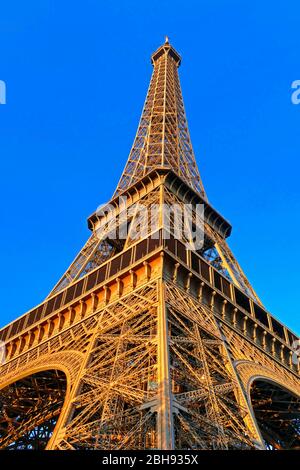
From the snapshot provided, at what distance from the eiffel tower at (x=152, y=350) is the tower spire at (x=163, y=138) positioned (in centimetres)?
475

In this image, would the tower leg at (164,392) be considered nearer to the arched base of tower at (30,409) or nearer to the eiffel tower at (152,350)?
the eiffel tower at (152,350)

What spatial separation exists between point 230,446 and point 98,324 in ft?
30.5

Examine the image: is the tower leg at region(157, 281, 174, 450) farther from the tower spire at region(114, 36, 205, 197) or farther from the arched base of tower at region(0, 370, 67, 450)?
the tower spire at region(114, 36, 205, 197)

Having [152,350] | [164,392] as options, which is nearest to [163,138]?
[152,350]

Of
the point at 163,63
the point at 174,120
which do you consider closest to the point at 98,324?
the point at 174,120

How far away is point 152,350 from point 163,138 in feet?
98.3

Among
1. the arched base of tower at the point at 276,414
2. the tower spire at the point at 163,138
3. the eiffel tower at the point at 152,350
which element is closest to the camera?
the eiffel tower at the point at 152,350

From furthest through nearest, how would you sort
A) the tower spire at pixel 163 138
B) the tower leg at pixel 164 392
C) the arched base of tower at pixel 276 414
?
the tower spire at pixel 163 138, the arched base of tower at pixel 276 414, the tower leg at pixel 164 392

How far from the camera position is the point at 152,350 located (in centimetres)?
1800

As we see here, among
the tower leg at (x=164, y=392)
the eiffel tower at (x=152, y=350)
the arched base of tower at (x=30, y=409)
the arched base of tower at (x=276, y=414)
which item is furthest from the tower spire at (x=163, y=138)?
the tower leg at (x=164, y=392)

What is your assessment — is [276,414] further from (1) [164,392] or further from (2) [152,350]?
(1) [164,392]

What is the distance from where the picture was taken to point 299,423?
2866cm

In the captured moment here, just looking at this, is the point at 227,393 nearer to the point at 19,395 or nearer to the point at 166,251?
the point at 166,251

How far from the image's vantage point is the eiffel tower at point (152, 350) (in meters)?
15.4
